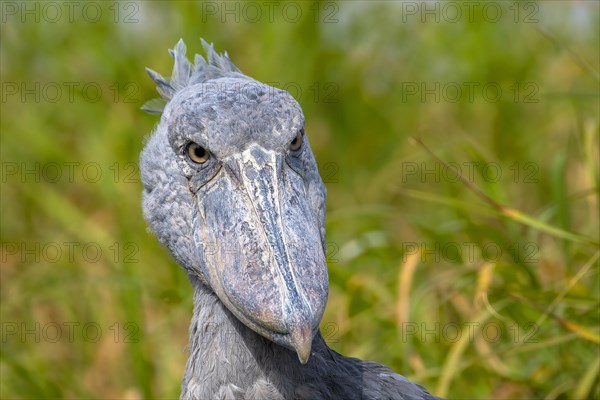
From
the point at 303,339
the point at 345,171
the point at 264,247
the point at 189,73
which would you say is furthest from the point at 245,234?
the point at 345,171

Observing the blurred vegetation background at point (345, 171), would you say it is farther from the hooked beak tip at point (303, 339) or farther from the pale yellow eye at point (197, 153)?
the hooked beak tip at point (303, 339)

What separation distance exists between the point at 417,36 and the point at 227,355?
4.62 m

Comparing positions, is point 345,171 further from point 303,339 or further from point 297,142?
point 303,339

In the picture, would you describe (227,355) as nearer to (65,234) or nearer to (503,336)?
(503,336)

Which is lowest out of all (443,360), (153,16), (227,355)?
(443,360)

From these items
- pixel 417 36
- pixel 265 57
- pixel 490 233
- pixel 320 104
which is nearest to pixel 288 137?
pixel 490 233

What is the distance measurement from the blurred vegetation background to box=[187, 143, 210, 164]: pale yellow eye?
56.1 inches

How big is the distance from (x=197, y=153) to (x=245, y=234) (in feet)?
0.91

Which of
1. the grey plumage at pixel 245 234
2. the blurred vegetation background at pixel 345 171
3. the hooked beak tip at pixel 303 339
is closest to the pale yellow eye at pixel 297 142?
the grey plumage at pixel 245 234

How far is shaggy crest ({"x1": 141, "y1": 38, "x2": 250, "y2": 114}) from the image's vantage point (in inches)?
113

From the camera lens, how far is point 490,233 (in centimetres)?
390

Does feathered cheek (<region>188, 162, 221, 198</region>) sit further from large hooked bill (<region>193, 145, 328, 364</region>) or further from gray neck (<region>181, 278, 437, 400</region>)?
gray neck (<region>181, 278, 437, 400</region>)

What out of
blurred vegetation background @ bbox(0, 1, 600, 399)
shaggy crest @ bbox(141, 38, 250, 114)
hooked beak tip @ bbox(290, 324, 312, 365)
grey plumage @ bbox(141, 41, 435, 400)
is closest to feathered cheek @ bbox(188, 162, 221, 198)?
grey plumage @ bbox(141, 41, 435, 400)

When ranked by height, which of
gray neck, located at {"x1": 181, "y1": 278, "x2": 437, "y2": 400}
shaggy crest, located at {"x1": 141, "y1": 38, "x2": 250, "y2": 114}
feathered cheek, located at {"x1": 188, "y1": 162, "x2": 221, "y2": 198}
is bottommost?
gray neck, located at {"x1": 181, "y1": 278, "x2": 437, "y2": 400}
